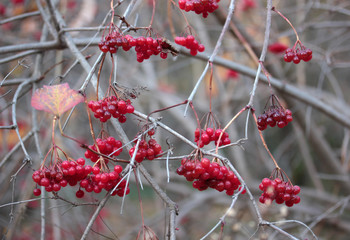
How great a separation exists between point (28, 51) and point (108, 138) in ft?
3.24

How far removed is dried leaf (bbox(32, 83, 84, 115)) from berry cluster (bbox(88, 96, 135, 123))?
91 millimetres

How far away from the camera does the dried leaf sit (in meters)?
1.03

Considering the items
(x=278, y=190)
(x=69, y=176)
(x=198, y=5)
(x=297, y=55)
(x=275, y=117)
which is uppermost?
(x=198, y=5)

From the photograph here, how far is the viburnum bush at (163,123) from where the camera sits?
3.78 feet

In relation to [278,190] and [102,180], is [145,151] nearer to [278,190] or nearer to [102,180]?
[102,180]

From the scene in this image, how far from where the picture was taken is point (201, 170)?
3.47 ft

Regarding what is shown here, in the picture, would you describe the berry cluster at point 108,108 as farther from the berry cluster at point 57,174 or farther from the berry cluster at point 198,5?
the berry cluster at point 198,5

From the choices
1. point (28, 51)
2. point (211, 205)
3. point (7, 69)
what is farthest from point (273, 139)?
point (28, 51)

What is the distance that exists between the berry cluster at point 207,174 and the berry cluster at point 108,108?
0.87 feet

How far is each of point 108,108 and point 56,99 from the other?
0.18 meters

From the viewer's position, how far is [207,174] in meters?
1.09

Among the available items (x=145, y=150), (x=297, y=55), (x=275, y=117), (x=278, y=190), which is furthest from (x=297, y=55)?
(x=145, y=150)

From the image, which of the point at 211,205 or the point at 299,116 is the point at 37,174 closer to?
the point at 299,116

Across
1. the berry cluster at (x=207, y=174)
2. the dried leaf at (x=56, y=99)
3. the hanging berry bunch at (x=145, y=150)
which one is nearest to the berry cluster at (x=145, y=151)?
the hanging berry bunch at (x=145, y=150)
